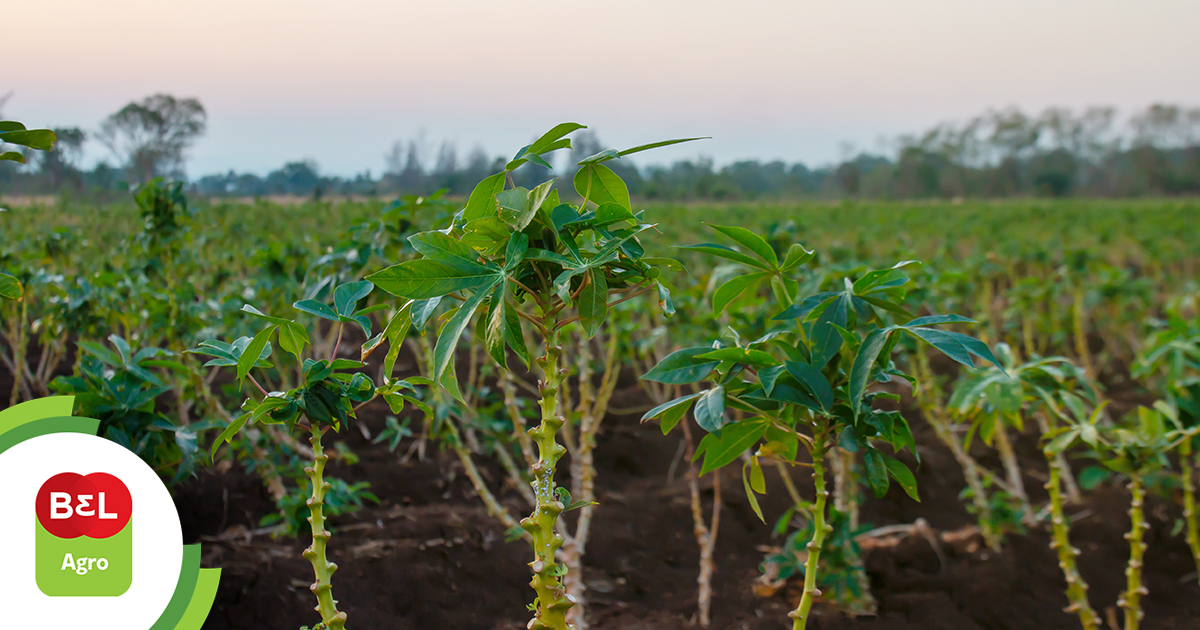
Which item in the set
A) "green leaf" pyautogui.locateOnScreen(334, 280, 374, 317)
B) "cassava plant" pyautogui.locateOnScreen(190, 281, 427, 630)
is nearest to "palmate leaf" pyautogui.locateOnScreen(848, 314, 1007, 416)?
"cassava plant" pyautogui.locateOnScreen(190, 281, 427, 630)

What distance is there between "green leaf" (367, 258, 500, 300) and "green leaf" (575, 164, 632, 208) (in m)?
0.29

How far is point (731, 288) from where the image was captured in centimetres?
156

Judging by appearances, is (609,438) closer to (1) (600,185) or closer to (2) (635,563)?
(2) (635,563)

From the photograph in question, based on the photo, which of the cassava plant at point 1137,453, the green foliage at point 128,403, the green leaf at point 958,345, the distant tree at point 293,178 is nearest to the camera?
the green leaf at point 958,345

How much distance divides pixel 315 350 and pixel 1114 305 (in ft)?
20.8

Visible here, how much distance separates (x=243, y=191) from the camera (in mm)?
5426

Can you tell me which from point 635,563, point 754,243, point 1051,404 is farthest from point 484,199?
point 635,563

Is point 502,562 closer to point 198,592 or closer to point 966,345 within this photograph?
point 198,592

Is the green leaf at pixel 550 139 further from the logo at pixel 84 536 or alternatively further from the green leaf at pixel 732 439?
the logo at pixel 84 536

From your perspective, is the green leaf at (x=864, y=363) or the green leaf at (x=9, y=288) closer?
the green leaf at (x=864, y=363)

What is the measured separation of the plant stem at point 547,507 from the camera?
1.23 metres

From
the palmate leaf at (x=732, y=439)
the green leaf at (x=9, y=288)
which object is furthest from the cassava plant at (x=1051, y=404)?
the green leaf at (x=9, y=288)

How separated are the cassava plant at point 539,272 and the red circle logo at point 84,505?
3.20 ft

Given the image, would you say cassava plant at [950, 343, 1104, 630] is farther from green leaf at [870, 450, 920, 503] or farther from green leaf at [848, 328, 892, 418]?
green leaf at [848, 328, 892, 418]
